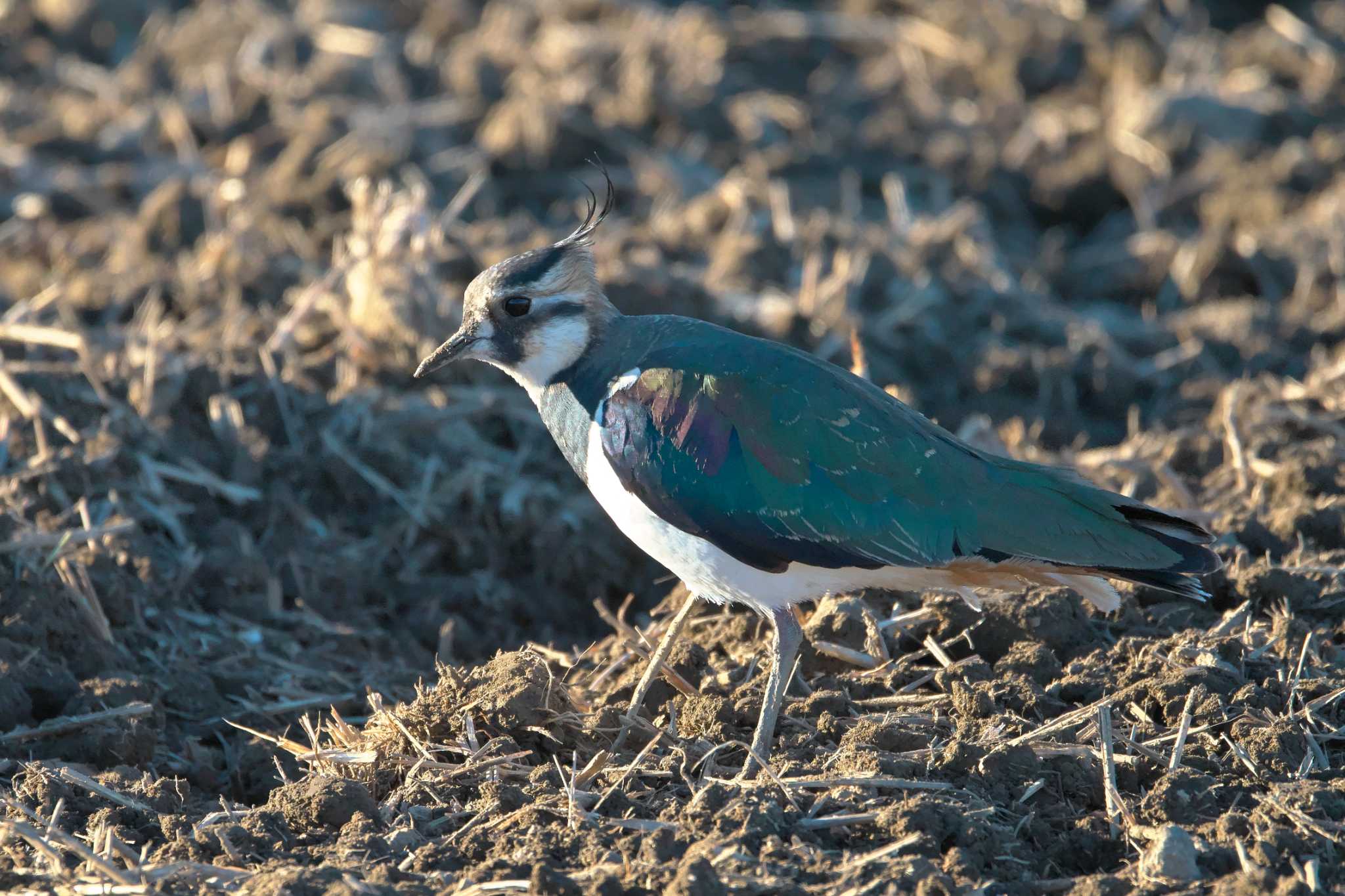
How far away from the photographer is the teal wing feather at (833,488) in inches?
198

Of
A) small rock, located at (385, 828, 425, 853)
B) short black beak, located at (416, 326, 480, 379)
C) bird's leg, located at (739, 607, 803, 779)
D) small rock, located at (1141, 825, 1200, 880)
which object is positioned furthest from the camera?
short black beak, located at (416, 326, 480, 379)

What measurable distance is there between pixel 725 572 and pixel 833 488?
0.43 m

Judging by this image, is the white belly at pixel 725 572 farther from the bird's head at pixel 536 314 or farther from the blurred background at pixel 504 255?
the blurred background at pixel 504 255

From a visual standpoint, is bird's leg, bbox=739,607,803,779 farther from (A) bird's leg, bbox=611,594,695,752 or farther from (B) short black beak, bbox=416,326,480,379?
(B) short black beak, bbox=416,326,480,379

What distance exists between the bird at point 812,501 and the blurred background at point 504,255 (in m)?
1.21

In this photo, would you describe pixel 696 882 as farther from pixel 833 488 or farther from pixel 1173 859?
pixel 833 488

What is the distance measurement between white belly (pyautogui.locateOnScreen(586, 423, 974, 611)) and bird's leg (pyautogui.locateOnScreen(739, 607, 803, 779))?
0.07 metres

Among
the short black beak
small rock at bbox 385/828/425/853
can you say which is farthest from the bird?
small rock at bbox 385/828/425/853

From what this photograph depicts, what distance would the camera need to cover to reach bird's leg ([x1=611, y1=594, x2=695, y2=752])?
5.13 metres

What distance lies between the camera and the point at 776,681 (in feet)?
16.4

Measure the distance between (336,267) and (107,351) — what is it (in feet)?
3.61

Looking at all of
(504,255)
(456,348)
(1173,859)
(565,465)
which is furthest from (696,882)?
(504,255)

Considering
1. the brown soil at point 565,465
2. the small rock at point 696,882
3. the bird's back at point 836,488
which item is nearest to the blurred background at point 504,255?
the brown soil at point 565,465

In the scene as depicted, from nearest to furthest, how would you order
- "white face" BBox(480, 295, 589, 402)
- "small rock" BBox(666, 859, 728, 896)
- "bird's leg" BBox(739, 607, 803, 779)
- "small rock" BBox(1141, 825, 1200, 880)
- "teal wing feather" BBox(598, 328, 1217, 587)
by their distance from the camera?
"small rock" BBox(666, 859, 728, 896) → "small rock" BBox(1141, 825, 1200, 880) → "bird's leg" BBox(739, 607, 803, 779) → "teal wing feather" BBox(598, 328, 1217, 587) → "white face" BBox(480, 295, 589, 402)
